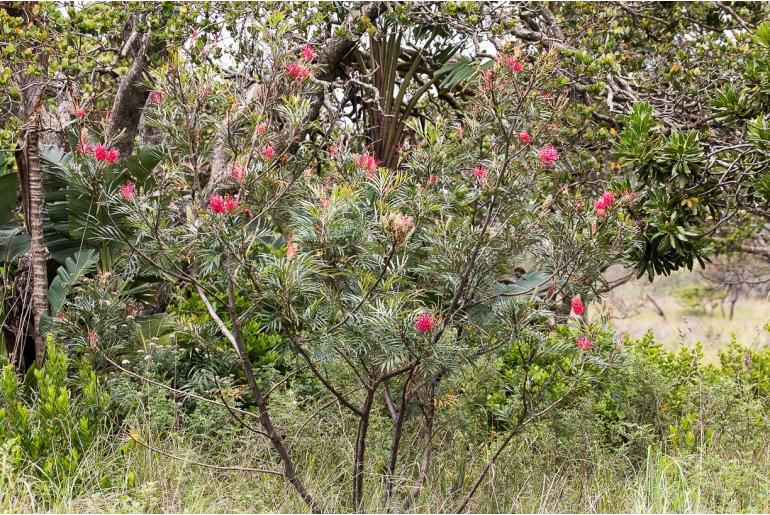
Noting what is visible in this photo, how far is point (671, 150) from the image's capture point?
425 cm

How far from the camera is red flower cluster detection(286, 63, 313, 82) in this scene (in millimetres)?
3611

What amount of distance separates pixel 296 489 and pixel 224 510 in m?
0.39

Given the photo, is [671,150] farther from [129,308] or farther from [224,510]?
[129,308]

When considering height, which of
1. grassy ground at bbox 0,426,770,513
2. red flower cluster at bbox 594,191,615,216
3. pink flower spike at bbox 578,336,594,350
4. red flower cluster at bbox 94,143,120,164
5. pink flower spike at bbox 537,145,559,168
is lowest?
grassy ground at bbox 0,426,770,513

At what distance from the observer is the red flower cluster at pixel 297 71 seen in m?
3.61

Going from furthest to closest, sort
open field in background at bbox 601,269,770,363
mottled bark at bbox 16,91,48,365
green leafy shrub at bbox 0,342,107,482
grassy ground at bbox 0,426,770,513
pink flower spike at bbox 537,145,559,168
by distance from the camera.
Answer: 1. open field in background at bbox 601,269,770,363
2. mottled bark at bbox 16,91,48,365
3. green leafy shrub at bbox 0,342,107,482
4. grassy ground at bbox 0,426,770,513
5. pink flower spike at bbox 537,145,559,168

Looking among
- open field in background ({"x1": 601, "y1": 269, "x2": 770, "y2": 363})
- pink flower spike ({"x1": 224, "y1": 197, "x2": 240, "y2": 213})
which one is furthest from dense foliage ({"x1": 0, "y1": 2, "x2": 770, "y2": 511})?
open field in background ({"x1": 601, "y1": 269, "x2": 770, "y2": 363})

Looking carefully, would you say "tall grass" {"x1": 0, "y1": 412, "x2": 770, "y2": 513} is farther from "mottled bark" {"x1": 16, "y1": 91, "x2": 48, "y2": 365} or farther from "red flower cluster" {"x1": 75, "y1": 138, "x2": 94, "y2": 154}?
"red flower cluster" {"x1": 75, "y1": 138, "x2": 94, "y2": 154}

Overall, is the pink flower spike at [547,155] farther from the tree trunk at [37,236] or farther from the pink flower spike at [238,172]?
the tree trunk at [37,236]

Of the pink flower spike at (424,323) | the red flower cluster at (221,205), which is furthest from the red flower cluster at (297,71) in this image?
the pink flower spike at (424,323)

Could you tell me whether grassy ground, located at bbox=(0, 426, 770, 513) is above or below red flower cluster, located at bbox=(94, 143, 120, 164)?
below

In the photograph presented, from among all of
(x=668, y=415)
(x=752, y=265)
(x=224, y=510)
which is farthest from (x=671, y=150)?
(x=752, y=265)

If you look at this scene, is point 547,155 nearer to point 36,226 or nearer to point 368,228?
point 368,228

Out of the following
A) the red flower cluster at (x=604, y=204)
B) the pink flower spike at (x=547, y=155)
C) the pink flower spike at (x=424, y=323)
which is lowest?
the pink flower spike at (x=424, y=323)
